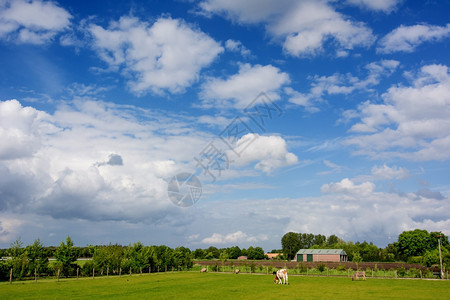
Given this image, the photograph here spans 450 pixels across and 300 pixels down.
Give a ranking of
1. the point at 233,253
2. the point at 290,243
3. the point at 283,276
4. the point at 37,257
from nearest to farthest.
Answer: the point at 283,276 < the point at 37,257 < the point at 233,253 < the point at 290,243

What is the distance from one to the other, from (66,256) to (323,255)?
199 feet

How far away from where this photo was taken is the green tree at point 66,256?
146 ft

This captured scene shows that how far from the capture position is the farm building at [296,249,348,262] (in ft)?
270

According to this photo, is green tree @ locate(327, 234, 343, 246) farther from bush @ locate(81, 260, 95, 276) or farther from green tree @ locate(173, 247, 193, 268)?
bush @ locate(81, 260, 95, 276)

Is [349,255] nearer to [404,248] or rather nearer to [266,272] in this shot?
[404,248]

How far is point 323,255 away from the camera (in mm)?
83562

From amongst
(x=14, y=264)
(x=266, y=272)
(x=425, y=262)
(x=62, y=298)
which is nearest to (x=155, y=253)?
(x=266, y=272)

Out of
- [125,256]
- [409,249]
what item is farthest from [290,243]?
[125,256]

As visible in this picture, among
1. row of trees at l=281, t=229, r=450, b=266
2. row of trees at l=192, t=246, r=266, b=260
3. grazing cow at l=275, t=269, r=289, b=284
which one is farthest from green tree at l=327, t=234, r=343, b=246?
grazing cow at l=275, t=269, r=289, b=284

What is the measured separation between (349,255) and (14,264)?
280 ft

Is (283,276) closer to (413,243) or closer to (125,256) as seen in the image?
(125,256)

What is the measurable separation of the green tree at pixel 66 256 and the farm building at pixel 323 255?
5911 cm

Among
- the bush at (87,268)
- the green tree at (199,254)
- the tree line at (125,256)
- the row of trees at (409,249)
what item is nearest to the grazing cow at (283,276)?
the tree line at (125,256)

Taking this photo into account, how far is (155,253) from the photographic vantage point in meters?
58.5
